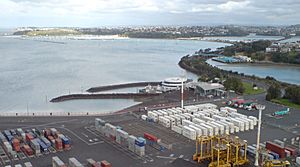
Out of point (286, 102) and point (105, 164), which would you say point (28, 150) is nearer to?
point (105, 164)

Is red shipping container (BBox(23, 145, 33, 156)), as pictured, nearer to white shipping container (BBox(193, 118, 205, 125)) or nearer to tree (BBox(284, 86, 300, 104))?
white shipping container (BBox(193, 118, 205, 125))

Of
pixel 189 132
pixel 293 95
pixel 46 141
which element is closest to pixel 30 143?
pixel 46 141

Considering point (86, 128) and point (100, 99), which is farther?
point (100, 99)

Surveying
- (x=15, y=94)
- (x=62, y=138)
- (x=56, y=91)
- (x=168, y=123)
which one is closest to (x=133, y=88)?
(x=56, y=91)

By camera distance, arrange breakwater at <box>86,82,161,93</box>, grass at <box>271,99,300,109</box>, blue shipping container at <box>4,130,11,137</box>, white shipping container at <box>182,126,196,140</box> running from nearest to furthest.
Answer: blue shipping container at <box>4,130,11,137</box> → white shipping container at <box>182,126,196,140</box> → grass at <box>271,99,300,109</box> → breakwater at <box>86,82,161,93</box>

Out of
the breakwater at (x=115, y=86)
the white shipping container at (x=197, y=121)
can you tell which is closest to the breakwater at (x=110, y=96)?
the breakwater at (x=115, y=86)

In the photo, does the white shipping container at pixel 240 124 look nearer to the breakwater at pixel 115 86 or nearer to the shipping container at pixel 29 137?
the shipping container at pixel 29 137

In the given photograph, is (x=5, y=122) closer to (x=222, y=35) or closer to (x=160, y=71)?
(x=160, y=71)

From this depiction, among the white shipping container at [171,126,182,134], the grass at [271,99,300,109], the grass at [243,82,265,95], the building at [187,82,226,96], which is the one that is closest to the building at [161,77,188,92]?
the building at [187,82,226,96]
